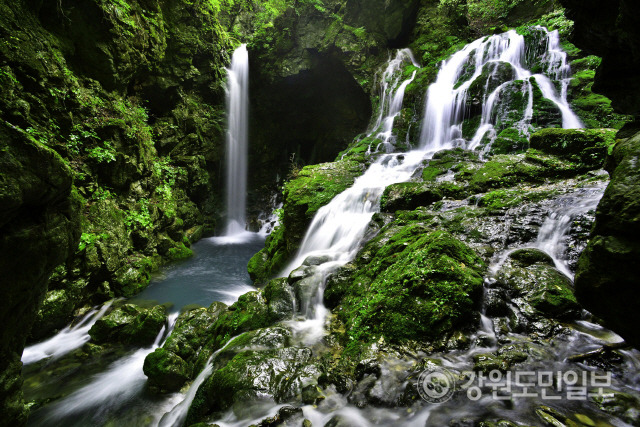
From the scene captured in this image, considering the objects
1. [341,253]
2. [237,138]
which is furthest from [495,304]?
[237,138]

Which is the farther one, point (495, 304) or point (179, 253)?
point (179, 253)

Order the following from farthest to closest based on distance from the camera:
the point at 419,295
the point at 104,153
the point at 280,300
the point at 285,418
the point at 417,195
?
the point at 104,153 → the point at 417,195 → the point at 280,300 → the point at 419,295 → the point at 285,418

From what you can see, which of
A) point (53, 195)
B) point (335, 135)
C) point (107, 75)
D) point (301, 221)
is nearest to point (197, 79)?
point (107, 75)

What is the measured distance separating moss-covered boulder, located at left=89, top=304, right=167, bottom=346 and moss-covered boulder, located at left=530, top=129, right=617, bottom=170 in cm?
1004

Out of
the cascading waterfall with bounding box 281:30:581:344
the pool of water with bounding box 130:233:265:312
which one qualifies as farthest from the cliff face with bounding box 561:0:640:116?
the pool of water with bounding box 130:233:265:312

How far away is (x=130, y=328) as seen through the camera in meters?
5.86

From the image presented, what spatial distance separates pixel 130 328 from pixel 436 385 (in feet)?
20.4

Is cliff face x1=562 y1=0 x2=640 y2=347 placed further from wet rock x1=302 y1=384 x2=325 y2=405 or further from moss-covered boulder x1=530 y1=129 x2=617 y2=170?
moss-covered boulder x1=530 y1=129 x2=617 y2=170

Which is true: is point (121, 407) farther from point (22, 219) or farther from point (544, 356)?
point (544, 356)

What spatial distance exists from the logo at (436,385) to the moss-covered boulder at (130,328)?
18.0 ft

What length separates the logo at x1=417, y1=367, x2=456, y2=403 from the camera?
2.56 m

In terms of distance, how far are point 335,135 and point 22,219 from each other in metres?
18.2

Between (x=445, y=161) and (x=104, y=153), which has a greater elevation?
(x=445, y=161)

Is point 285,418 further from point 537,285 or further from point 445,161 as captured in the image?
point 445,161
